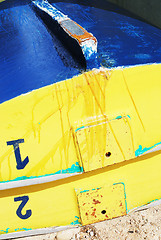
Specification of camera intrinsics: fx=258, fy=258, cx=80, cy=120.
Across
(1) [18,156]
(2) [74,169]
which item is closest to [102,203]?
(2) [74,169]

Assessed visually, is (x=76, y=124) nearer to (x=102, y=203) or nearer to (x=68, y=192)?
(x=68, y=192)

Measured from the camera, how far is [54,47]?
147cm

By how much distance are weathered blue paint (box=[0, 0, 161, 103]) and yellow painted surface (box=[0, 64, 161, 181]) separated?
60 millimetres

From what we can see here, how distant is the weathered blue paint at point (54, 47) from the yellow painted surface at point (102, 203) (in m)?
0.71

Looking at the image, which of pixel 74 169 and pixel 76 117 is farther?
pixel 74 169

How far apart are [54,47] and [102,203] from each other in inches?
37.6

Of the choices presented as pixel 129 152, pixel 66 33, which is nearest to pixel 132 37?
pixel 66 33

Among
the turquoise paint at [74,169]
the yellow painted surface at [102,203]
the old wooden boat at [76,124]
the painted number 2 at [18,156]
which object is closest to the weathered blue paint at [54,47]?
the old wooden boat at [76,124]

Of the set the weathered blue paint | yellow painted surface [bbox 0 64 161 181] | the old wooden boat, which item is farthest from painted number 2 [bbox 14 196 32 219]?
the weathered blue paint

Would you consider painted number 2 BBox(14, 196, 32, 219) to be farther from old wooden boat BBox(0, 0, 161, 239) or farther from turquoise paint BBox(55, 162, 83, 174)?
turquoise paint BBox(55, 162, 83, 174)

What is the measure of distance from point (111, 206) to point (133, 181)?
202mm

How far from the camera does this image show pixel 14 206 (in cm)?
147

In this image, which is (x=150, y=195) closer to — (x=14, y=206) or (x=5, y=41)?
(x=14, y=206)

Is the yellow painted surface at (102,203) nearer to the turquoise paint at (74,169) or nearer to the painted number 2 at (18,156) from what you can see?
the turquoise paint at (74,169)
